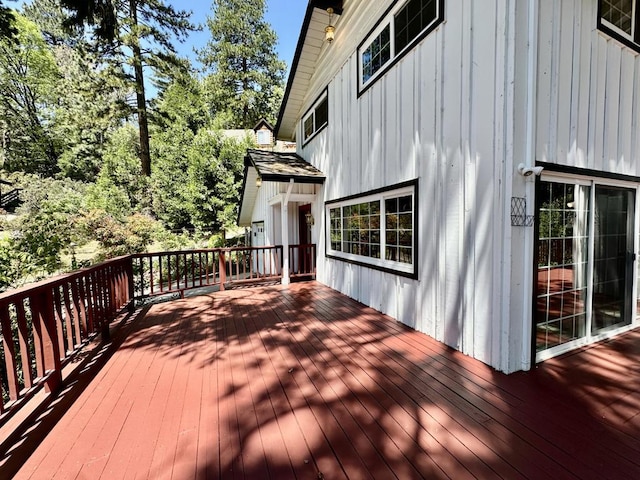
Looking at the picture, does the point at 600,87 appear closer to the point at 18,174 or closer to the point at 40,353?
the point at 40,353

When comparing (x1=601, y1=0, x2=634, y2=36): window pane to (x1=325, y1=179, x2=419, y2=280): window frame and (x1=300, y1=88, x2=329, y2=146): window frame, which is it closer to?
(x1=325, y1=179, x2=419, y2=280): window frame

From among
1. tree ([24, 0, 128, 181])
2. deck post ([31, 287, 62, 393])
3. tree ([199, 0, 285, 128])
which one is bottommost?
deck post ([31, 287, 62, 393])

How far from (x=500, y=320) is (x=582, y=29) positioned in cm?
306

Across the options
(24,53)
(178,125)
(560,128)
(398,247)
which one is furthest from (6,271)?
(24,53)

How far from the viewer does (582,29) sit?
9.38 feet

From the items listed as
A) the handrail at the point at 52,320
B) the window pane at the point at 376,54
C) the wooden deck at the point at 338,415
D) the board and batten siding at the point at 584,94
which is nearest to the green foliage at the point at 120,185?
the handrail at the point at 52,320

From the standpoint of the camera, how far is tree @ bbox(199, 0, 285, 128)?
64.6 feet

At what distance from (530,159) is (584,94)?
1.21m

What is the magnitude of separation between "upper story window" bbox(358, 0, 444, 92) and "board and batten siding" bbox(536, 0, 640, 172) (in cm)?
120

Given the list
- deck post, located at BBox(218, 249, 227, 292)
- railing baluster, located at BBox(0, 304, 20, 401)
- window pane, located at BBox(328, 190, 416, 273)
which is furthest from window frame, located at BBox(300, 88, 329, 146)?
railing baluster, located at BBox(0, 304, 20, 401)

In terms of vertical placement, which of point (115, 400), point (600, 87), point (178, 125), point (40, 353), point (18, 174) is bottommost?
point (115, 400)

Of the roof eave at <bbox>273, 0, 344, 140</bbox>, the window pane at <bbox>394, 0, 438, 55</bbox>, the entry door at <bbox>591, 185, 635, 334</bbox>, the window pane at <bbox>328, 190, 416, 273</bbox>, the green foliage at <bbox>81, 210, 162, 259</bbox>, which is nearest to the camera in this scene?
the entry door at <bbox>591, 185, 635, 334</bbox>

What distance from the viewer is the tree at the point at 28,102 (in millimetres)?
16125

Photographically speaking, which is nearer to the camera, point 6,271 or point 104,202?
point 6,271
